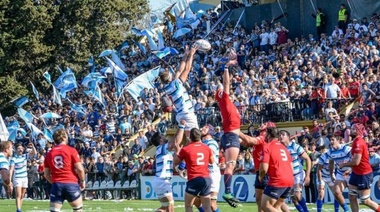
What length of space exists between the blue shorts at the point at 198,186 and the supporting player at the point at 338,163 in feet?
17.2

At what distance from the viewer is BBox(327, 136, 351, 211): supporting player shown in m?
22.2

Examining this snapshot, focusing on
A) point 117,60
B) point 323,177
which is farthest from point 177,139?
point 117,60

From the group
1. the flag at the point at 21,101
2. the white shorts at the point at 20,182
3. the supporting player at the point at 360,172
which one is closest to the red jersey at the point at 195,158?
the supporting player at the point at 360,172

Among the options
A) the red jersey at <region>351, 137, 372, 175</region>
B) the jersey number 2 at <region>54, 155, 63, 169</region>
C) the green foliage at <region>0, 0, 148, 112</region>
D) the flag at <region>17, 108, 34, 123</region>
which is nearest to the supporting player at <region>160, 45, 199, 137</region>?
the jersey number 2 at <region>54, 155, 63, 169</region>

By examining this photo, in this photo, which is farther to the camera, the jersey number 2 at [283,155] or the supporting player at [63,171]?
the supporting player at [63,171]

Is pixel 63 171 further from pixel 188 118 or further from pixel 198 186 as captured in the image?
pixel 188 118

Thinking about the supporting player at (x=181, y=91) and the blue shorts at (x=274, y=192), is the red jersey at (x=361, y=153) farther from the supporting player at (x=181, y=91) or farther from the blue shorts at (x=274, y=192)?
the supporting player at (x=181, y=91)

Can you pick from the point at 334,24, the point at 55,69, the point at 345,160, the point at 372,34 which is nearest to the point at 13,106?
the point at 55,69

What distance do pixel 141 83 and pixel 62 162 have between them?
2390 centimetres

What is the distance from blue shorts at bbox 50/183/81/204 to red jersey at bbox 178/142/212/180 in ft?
6.58

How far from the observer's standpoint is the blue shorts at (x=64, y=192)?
17500 millimetres

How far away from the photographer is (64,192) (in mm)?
17547

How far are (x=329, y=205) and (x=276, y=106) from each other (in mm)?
7430

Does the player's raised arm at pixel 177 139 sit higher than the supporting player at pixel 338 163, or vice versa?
the player's raised arm at pixel 177 139
